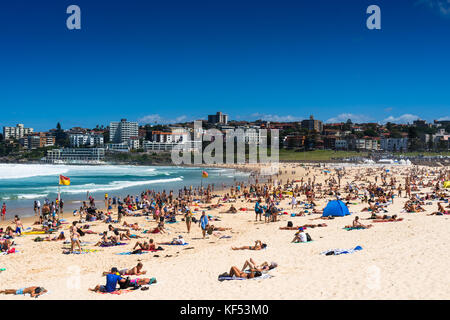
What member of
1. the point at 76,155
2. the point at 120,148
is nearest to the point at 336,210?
the point at 76,155

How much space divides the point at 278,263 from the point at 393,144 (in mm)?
119844

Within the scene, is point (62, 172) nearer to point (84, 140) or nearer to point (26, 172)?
point (26, 172)

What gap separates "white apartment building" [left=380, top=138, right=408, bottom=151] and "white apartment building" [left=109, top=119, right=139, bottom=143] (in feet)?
356

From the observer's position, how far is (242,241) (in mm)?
12172

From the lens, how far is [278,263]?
340 inches

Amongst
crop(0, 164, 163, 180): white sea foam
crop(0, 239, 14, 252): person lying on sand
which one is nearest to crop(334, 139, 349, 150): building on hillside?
crop(0, 164, 163, 180): white sea foam

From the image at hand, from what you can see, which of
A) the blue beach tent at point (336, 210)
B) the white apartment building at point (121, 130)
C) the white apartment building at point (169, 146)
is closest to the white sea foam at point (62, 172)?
the blue beach tent at point (336, 210)

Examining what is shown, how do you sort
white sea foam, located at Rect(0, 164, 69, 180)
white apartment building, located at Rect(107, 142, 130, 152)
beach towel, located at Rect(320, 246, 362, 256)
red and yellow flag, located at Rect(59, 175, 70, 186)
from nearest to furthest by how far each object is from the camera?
beach towel, located at Rect(320, 246, 362, 256)
red and yellow flag, located at Rect(59, 175, 70, 186)
white sea foam, located at Rect(0, 164, 69, 180)
white apartment building, located at Rect(107, 142, 130, 152)

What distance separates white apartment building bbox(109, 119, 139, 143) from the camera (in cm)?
17212

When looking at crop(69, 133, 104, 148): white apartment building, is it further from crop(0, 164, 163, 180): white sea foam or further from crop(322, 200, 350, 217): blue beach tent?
crop(322, 200, 350, 217): blue beach tent

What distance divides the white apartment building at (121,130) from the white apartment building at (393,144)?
108569 millimetres
